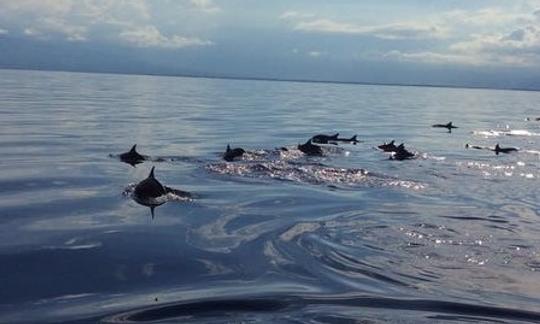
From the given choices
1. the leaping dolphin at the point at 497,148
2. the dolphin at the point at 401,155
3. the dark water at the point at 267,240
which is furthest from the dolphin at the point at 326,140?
the leaping dolphin at the point at 497,148

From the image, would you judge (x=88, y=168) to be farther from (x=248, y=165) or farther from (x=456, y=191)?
(x=456, y=191)

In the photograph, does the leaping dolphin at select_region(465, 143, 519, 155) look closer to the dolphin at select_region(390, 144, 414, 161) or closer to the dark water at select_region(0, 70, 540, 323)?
the dolphin at select_region(390, 144, 414, 161)

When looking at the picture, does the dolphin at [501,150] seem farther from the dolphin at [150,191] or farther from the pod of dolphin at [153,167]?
the dolphin at [150,191]

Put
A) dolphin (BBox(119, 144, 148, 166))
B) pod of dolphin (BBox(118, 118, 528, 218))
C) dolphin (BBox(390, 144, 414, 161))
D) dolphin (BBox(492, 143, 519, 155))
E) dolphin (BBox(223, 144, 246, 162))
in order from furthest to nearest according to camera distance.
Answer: dolphin (BBox(492, 143, 519, 155)) < dolphin (BBox(390, 144, 414, 161)) < dolphin (BBox(223, 144, 246, 162)) < dolphin (BBox(119, 144, 148, 166)) < pod of dolphin (BBox(118, 118, 528, 218))

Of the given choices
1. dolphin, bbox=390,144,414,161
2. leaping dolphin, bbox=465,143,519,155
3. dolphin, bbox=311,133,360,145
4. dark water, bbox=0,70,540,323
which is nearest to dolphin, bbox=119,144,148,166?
dark water, bbox=0,70,540,323

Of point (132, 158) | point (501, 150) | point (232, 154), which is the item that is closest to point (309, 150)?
point (232, 154)

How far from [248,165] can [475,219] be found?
9325 millimetres

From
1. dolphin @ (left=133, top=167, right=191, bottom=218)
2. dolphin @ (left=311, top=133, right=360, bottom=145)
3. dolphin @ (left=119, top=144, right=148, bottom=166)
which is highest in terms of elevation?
dolphin @ (left=133, top=167, right=191, bottom=218)

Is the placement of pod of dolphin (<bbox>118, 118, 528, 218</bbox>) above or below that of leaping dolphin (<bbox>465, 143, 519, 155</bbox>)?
above

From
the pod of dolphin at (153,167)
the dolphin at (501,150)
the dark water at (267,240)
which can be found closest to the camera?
the dark water at (267,240)

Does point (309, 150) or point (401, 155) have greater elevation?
point (309, 150)

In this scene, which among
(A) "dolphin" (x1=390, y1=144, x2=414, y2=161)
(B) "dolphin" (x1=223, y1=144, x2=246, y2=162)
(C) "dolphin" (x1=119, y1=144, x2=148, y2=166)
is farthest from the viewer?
(A) "dolphin" (x1=390, y1=144, x2=414, y2=161)

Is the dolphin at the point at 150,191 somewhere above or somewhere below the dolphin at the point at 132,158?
above

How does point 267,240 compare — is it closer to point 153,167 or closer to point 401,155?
point 153,167
